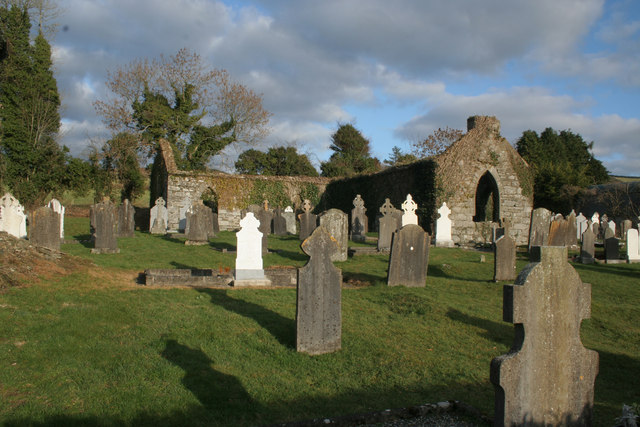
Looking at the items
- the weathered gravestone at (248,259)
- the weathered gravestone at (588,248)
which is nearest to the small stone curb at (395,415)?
the weathered gravestone at (248,259)

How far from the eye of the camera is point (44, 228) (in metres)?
13.0

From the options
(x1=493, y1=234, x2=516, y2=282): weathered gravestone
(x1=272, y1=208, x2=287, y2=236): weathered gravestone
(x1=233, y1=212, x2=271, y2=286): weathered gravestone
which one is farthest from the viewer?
Result: (x1=272, y1=208, x2=287, y2=236): weathered gravestone

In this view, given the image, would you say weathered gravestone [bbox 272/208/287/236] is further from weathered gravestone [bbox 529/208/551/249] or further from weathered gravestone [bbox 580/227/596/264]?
weathered gravestone [bbox 580/227/596/264]

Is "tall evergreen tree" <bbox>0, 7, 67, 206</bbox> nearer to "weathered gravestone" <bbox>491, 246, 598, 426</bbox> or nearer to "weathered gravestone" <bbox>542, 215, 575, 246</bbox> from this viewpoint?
"weathered gravestone" <bbox>542, 215, 575, 246</bbox>

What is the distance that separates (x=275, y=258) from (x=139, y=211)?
17.7 meters

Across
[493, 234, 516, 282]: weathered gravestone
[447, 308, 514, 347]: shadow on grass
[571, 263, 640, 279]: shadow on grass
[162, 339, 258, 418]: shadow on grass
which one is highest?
[493, 234, 516, 282]: weathered gravestone

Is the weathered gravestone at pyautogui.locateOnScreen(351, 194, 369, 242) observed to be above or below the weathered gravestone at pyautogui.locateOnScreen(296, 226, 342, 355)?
above

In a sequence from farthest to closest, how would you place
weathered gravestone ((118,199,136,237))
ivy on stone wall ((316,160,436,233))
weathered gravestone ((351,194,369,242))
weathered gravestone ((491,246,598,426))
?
ivy on stone wall ((316,160,436,233)) → weathered gravestone ((118,199,136,237)) → weathered gravestone ((351,194,369,242)) → weathered gravestone ((491,246,598,426))

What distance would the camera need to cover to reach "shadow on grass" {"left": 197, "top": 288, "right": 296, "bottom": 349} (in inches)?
252

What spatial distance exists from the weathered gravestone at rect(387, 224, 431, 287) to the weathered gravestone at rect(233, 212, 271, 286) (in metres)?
2.70

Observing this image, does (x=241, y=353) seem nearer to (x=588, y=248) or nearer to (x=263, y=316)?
(x=263, y=316)

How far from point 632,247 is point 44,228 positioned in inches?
682

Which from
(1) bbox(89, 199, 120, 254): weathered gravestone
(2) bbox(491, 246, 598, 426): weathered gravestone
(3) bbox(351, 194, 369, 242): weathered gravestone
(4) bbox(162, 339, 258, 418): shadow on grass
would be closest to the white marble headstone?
(4) bbox(162, 339, 258, 418): shadow on grass

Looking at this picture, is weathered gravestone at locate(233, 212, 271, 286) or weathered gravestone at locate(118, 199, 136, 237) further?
weathered gravestone at locate(118, 199, 136, 237)
